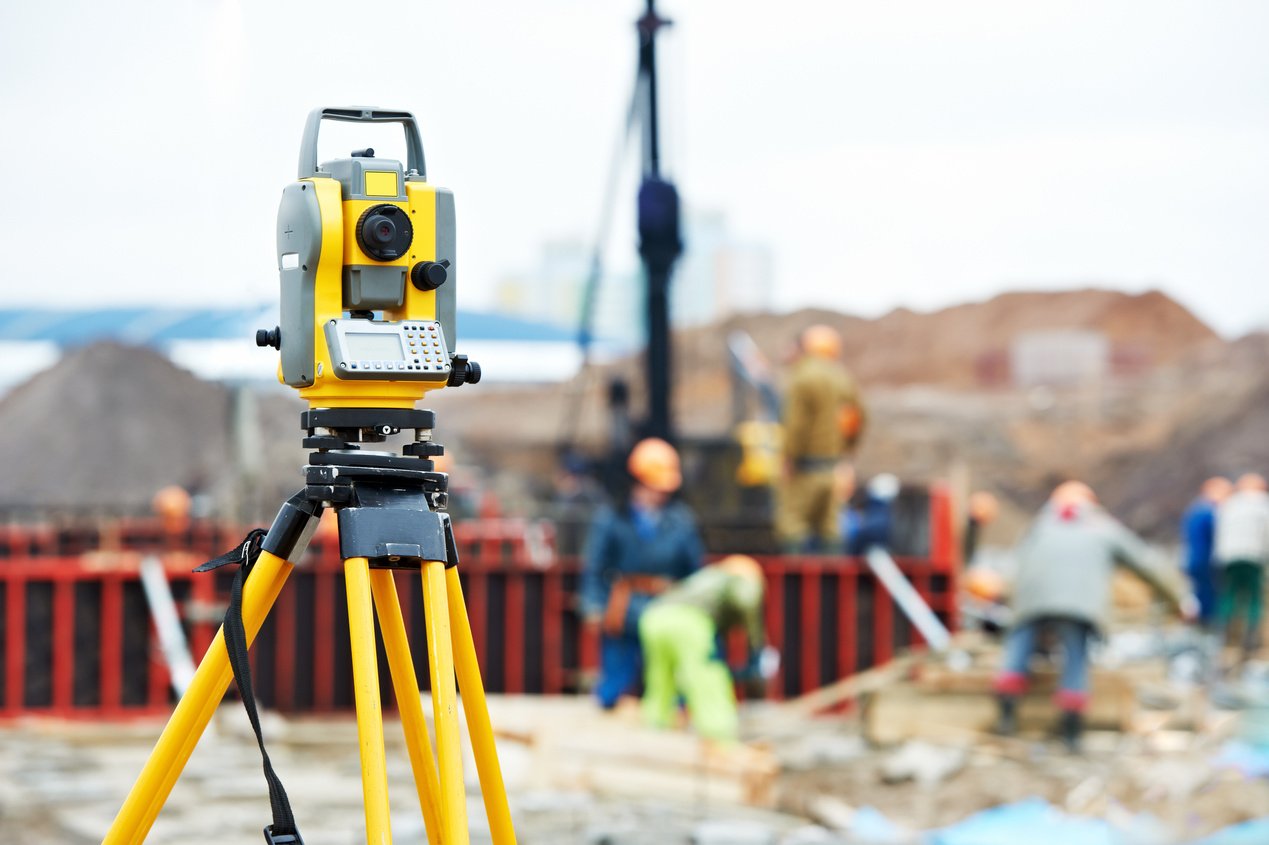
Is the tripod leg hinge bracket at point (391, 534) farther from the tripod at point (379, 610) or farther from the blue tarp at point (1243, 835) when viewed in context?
the blue tarp at point (1243, 835)

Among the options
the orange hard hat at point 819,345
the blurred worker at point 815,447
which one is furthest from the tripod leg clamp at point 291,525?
the orange hard hat at point 819,345

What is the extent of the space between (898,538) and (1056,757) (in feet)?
10.2

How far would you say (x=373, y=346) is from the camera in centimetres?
327

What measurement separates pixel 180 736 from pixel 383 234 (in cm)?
100

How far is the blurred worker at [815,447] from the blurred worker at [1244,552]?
3.78m

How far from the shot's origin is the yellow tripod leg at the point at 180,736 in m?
3.33

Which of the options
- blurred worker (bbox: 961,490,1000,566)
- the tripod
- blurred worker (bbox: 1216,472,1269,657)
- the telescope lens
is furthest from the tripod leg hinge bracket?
blurred worker (bbox: 1216,472,1269,657)

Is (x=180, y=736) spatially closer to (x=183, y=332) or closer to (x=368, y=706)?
(x=368, y=706)

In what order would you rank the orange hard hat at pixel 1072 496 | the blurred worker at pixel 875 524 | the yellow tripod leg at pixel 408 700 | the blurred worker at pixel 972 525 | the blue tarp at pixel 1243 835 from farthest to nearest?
the blurred worker at pixel 972 525, the blurred worker at pixel 875 524, the orange hard hat at pixel 1072 496, the blue tarp at pixel 1243 835, the yellow tripod leg at pixel 408 700

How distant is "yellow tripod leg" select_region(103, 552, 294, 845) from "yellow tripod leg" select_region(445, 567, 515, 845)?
0.33 m

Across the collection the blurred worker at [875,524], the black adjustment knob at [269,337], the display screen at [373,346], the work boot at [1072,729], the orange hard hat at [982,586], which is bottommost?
the work boot at [1072,729]

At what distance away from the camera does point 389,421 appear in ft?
11.1

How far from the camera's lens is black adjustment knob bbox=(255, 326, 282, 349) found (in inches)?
135

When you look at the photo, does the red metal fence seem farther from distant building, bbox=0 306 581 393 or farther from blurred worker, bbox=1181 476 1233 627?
distant building, bbox=0 306 581 393
